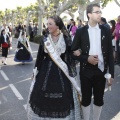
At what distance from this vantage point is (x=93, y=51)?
4.11 m

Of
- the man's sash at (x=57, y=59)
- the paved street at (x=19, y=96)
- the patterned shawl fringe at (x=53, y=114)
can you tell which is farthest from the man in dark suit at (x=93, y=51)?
the paved street at (x=19, y=96)

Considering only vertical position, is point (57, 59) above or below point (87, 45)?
below

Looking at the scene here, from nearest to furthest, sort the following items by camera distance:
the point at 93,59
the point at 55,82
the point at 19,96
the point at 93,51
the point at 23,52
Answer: the point at 93,59 < the point at 93,51 < the point at 55,82 < the point at 19,96 < the point at 23,52

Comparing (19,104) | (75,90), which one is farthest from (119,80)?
(75,90)

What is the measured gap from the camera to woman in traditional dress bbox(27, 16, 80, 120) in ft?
13.8

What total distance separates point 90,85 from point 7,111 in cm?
203

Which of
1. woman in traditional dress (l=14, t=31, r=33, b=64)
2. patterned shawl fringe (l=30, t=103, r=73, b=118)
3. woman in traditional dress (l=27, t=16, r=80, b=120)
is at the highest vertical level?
woman in traditional dress (l=27, t=16, r=80, b=120)

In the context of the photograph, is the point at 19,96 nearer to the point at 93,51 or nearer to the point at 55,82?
the point at 55,82

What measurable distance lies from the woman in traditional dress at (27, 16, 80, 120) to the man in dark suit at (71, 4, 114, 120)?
0.72 ft

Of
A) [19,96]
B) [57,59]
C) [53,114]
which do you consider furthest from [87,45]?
[19,96]

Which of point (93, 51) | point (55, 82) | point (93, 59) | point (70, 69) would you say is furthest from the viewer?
point (70, 69)

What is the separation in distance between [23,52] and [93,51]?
832cm

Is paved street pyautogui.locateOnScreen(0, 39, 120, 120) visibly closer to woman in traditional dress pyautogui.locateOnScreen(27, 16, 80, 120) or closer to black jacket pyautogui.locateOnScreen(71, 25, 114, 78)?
woman in traditional dress pyautogui.locateOnScreen(27, 16, 80, 120)

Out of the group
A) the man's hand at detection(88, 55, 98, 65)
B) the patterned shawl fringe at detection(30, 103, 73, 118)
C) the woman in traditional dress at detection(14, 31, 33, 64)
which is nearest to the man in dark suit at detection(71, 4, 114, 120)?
the man's hand at detection(88, 55, 98, 65)
